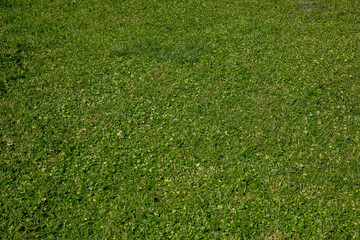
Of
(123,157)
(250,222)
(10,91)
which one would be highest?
(10,91)

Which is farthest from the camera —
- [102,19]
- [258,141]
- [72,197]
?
[102,19]

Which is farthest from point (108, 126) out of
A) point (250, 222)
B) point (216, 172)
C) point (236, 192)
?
point (250, 222)

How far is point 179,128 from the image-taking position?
21.6 ft

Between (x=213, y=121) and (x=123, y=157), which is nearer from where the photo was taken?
(x=123, y=157)

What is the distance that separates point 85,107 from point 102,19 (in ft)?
16.0

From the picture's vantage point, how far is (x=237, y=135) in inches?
254

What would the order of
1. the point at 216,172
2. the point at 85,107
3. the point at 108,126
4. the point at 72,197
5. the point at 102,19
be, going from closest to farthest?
the point at 72,197, the point at 216,172, the point at 108,126, the point at 85,107, the point at 102,19

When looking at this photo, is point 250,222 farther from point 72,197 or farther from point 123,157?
point 72,197

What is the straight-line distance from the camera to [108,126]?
669 cm

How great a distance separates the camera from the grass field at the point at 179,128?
5.05 metres

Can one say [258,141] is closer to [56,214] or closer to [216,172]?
[216,172]

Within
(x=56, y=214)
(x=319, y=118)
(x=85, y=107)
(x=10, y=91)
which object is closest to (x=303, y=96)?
(x=319, y=118)

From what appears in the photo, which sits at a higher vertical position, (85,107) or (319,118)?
(85,107)

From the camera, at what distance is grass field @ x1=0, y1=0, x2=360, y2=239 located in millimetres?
5047
